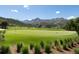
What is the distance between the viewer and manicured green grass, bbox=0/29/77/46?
7.73ft

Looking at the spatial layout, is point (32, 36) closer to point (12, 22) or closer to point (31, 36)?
point (31, 36)

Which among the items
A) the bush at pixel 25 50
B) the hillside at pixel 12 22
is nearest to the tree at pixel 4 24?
the hillside at pixel 12 22

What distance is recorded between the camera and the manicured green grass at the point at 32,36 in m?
2.36

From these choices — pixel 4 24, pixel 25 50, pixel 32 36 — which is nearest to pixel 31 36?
pixel 32 36

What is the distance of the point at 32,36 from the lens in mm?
2385

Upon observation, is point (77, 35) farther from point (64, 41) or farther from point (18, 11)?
point (18, 11)

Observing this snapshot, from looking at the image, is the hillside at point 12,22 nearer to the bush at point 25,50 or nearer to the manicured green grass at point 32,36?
the manicured green grass at point 32,36

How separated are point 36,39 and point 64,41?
13.2 inches

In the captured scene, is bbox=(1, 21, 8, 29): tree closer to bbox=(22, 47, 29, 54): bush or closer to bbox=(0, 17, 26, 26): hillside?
bbox=(0, 17, 26, 26): hillside

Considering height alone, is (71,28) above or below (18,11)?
below

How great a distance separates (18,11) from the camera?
2389 millimetres

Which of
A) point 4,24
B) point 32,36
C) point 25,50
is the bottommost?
point 25,50

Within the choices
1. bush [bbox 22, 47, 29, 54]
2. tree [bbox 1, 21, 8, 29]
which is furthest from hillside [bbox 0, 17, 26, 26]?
bush [bbox 22, 47, 29, 54]
